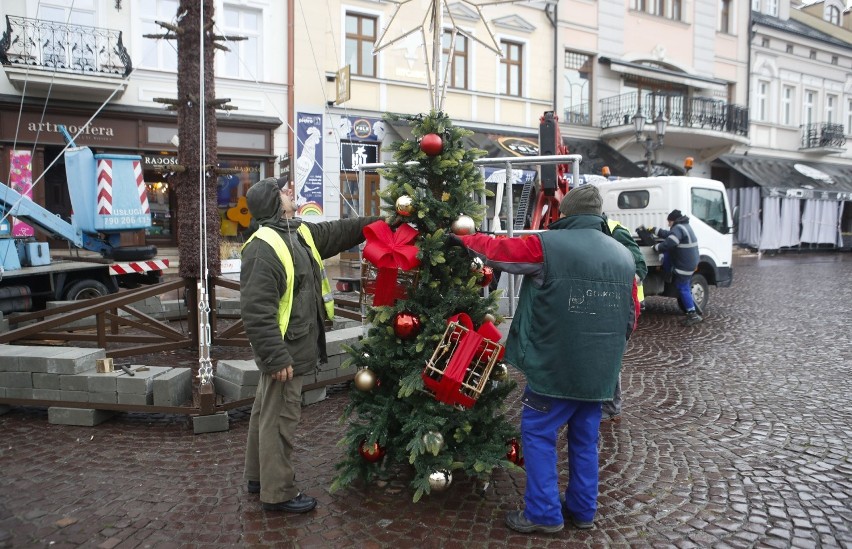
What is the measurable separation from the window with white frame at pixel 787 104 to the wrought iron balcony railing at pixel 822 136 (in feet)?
3.07

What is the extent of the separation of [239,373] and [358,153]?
42.8 feet

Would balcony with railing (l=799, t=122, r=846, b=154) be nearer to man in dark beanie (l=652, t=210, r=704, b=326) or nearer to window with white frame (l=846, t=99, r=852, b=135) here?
window with white frame (l=846, t=99, r=852, b=135)

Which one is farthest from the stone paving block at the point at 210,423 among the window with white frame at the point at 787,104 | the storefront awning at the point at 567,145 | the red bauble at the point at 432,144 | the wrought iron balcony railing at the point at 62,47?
the window with white frame at the point at 787,104

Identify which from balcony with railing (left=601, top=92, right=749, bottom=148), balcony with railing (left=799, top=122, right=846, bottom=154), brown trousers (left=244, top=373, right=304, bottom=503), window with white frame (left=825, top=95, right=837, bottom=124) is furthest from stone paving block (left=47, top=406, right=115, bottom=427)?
window with white frame (left=825, top=95, right=837, bottom=124)

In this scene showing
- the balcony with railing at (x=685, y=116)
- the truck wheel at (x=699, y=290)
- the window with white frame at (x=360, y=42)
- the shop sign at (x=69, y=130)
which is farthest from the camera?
the balcony with railing at (x=685, y=116)

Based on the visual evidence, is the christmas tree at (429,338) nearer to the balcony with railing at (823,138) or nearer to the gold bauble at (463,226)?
the gold bauble at (463,226)

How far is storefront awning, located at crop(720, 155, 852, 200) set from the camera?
25188 millimetres

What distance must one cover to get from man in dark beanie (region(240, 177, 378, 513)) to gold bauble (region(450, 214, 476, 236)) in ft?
2.93

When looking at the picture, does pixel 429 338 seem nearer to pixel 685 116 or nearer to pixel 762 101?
pixel 685 116

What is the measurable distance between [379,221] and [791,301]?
11.5 m

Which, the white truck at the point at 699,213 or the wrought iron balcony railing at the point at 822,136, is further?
the wrought iron balcony railing at the point at 822,136

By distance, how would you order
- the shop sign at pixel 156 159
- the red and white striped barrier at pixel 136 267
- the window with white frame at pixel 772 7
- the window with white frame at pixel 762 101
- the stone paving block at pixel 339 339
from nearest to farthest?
the stone paving block at pixel 339 339 → the red and white striped barrier at pixel 136 267 → the shop sign at pixel 156 159 → the window with white frame at pixel 762 101 → the window with white frame at pixel 772 7

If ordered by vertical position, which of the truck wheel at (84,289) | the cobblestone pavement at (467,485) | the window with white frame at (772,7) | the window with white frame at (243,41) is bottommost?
the cobblestone pavement at (467,485)

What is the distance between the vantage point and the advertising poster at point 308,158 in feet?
55.8
